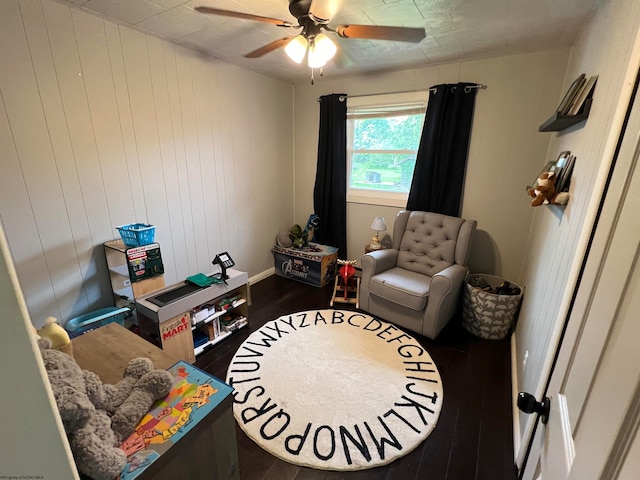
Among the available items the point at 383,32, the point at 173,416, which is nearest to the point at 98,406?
the point at 173,416

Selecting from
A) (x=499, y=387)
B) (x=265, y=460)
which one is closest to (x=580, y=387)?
(x=265, y=460)

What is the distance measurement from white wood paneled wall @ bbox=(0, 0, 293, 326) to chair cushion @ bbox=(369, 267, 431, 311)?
1.68 m

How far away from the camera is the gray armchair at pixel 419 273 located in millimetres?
2316

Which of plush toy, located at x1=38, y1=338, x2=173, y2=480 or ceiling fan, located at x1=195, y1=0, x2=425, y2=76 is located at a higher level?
ceiling fan, located at x1=195, y1=0, x2=425, y2=76

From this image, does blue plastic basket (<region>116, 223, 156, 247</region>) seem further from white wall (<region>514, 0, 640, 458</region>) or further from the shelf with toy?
the shelf with toy

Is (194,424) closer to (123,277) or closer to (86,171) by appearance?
(123,277)

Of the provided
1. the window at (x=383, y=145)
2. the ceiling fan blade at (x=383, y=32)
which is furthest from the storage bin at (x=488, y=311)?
the ceiling fan blade at (x=383, y=32)

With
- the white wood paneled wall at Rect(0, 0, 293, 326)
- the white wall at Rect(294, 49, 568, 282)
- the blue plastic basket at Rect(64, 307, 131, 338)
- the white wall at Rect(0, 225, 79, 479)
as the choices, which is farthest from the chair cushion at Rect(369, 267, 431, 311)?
the white wall at Rect(0, 225, 79, 479)

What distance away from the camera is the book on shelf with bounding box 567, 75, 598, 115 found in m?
1.36

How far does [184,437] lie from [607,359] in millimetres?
1053

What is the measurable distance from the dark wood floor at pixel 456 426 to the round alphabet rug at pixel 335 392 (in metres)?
0.05

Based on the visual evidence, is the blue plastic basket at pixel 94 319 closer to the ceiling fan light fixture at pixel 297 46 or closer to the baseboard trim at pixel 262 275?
the baseboard trim at pixel 262 275

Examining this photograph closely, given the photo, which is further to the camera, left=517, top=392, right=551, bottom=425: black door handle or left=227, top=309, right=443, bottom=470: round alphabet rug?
left=227, top=309, right=443, bottom=470: round alphabet rug

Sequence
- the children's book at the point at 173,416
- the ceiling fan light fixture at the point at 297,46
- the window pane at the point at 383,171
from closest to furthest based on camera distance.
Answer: the children's book at the point at 173,416
the ceiling fan light fixture at the point at 297,46
the window pane at the point at 383,171
